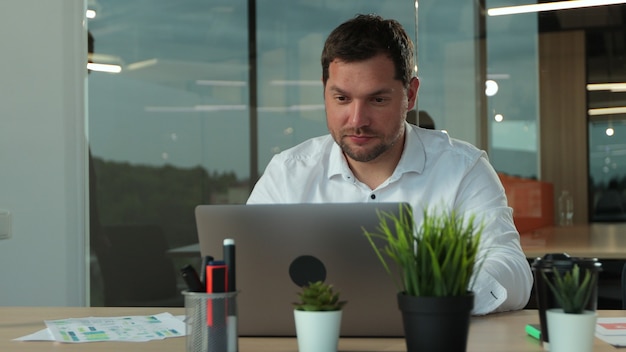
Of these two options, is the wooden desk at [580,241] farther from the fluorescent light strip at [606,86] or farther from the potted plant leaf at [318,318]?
the potted plant leaf at [318,318]

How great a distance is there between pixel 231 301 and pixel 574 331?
0.55 meters

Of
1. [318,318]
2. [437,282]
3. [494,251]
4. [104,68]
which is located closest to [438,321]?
[437,282]

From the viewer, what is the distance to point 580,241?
398cm

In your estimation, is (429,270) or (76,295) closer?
(429,270)

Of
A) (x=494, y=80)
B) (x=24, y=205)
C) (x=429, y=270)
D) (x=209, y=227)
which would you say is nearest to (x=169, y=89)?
(x=24, y=205)

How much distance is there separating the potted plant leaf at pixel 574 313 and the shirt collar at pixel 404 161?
1086 millimetres

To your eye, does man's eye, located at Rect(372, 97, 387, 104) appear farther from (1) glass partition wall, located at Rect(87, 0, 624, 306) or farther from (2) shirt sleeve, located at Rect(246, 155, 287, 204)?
(1) glass partition wall, located at Rect(87, 0, 624, 306)

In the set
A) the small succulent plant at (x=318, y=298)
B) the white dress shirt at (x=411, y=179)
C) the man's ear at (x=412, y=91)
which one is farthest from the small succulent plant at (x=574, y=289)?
the man's ear at (x=412, y=91)

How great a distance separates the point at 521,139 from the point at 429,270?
4.07 meters

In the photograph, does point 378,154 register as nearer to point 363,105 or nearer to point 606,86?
point 363,105

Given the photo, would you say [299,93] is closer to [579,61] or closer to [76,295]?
[76,295]

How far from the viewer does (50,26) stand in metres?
3.83

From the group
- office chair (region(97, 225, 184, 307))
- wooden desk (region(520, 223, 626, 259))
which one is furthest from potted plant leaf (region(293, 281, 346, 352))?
office chair (region(97, 225, 184, 307))

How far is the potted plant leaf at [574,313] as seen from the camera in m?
1.19
